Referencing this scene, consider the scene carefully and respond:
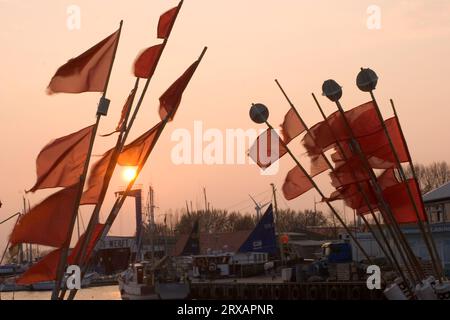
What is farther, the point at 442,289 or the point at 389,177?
the point at 389,177

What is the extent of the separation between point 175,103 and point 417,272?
11260 millimetres

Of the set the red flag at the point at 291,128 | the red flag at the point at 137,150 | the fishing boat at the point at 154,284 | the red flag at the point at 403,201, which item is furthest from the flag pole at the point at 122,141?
the fishing boat at the point at 154,284

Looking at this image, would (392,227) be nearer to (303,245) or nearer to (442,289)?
(442,289)

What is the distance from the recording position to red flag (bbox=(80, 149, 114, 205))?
23156 millimetres

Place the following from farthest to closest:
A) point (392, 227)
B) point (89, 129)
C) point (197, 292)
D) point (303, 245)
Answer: point (303, 245), point (197, 292), point (392, 227), point (89, 129)

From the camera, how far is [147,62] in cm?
2316

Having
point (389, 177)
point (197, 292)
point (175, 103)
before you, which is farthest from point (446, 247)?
point (175, 103)

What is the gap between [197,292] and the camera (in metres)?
78.1

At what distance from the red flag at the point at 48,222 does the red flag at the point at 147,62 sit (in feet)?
11.7

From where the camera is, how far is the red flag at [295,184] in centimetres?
3376

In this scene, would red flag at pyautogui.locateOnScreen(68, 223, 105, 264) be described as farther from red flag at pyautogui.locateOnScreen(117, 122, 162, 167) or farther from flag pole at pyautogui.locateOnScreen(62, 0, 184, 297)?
red flag at pyautogui.locateOnScreen(117, 122, 162, 167)

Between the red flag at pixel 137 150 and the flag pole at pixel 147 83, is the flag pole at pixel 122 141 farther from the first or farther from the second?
the red flag at pixel 137 150

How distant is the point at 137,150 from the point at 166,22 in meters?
3.42

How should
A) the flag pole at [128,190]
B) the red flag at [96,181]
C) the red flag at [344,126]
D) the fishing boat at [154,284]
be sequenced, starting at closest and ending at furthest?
the flag pole at [128,190] < the red flag at [96,181] < the red flag at [344,126] < the fishing boat at [154,284]
